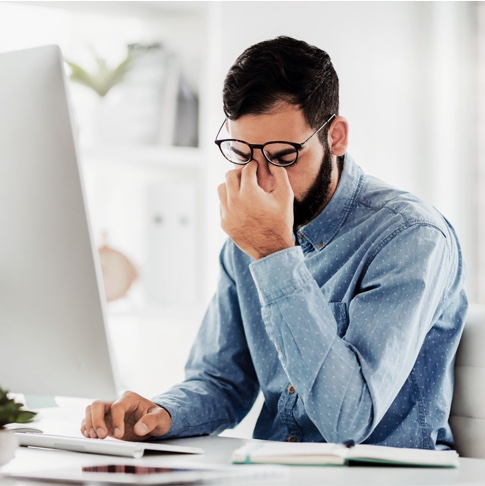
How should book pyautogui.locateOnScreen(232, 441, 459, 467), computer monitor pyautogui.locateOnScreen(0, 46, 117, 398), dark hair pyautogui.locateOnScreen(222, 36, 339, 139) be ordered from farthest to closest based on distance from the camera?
dark hair pyautogui.locateOnScreen(222, 36, 339, 139)
book pyautogui.locateOnScreen(232, 441, 459, 467)
computer monitor pyautogui.locateOnScreen(0, 46, 117, 398)

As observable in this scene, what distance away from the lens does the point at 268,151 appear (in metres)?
1.36

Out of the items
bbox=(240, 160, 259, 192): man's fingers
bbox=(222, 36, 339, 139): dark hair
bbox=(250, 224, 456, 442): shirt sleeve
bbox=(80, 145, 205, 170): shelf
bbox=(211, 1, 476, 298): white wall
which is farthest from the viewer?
bbox=(211, 1, 476, 298): white wall

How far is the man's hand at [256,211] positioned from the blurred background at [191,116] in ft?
3.62

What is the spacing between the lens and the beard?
145cm

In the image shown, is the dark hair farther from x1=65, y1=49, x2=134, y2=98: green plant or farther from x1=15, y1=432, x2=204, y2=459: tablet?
x1=65, y1=49, x2=134, y2=98: green plant

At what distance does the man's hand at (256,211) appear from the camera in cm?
122

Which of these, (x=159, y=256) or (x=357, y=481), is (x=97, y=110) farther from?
(x=357, y=481)

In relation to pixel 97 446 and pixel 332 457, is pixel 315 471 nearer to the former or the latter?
pixel 332 457

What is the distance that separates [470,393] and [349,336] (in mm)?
271

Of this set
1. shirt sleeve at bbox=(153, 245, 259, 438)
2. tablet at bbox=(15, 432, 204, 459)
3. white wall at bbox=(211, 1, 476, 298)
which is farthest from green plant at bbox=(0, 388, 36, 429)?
white wall at bbox=(211, 1, 476, 298)

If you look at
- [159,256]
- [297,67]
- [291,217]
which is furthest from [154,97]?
[291,217]

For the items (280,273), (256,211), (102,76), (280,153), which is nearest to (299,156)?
(280,153)

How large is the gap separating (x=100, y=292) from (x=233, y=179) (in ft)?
1.85

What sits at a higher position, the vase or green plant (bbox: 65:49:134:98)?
green plant (bbox: 65:49:134:98)
